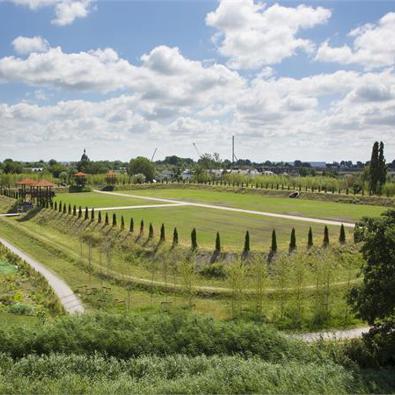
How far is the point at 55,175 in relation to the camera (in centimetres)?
11331

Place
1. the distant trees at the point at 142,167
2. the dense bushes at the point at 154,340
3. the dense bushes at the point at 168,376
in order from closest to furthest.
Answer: the dense bushes at the point at 168,376
the dense bushes at the point at 154,340
the distant trees at the point at 142,167

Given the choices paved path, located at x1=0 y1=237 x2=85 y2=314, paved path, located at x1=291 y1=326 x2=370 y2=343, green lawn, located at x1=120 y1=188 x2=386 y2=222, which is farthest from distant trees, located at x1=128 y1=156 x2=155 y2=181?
paved path, located at x1=291 y1=326 x2=370 y2=343

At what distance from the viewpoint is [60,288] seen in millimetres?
24891

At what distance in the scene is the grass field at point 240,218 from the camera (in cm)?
3164

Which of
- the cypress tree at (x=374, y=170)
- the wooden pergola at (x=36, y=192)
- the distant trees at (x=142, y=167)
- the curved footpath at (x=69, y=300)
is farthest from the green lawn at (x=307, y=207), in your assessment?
the distant trees at (x=142, y=167)

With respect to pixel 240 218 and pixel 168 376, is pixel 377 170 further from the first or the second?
pixel 168 376

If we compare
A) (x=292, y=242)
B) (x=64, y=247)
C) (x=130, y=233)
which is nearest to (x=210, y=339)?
(x=292, y=242)

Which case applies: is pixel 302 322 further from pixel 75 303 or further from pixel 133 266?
pixel 133 266

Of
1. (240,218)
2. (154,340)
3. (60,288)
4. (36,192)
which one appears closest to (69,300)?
(60,288)

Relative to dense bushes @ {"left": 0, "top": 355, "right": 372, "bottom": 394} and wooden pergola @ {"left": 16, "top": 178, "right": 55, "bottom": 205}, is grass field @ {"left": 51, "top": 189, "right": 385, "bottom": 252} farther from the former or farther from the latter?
dense bushes @ {"left": 0, "top": 355, "right": 372, "bottom": 394}

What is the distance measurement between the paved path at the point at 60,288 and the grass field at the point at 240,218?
8408mm

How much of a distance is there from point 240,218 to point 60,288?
799 inches

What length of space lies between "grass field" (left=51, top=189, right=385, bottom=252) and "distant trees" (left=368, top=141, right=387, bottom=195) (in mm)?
10922

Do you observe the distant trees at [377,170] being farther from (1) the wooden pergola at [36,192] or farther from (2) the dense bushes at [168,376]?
(2) the dense bushes at [168,376]
